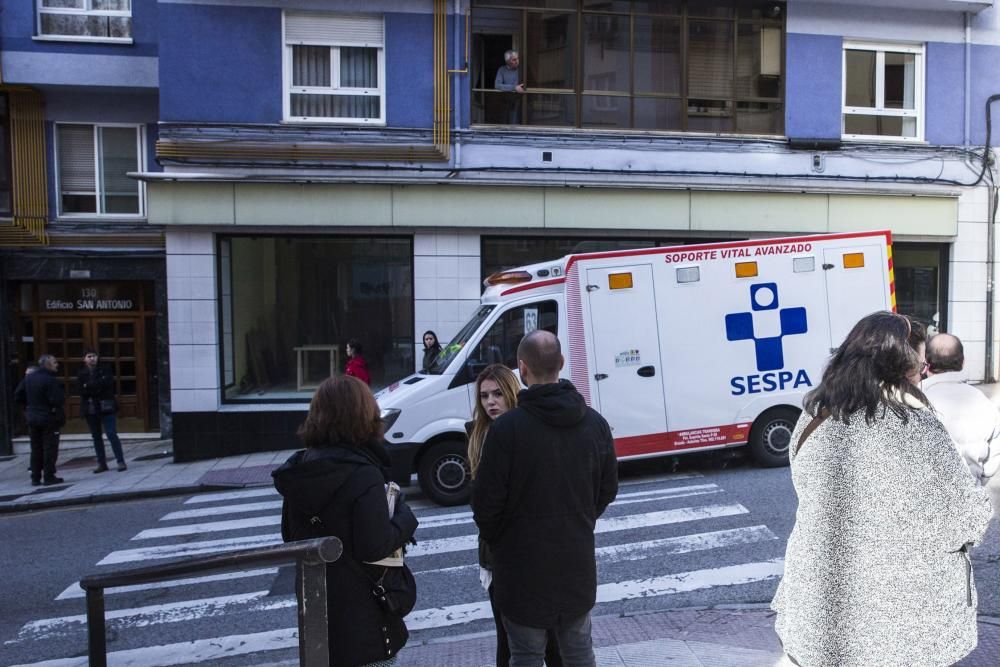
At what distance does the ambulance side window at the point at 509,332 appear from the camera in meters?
8.60

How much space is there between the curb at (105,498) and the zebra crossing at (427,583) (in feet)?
7.22

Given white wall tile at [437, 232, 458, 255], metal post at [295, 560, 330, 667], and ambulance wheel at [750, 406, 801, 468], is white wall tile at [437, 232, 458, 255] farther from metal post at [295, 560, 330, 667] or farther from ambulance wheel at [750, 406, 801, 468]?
metal post at [295, 560, 330, 667]

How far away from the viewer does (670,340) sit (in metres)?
8.86

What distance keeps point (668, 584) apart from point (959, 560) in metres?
3.54

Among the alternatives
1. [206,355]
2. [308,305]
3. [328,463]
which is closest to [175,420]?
[206,355]

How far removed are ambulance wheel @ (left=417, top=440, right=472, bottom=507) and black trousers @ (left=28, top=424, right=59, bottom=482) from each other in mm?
6037

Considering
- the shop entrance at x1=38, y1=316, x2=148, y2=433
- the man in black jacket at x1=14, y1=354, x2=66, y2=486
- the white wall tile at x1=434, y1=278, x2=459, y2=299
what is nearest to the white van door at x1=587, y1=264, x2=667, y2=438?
the white wall tile at x1=434, y1=278, x2=459, y2=299

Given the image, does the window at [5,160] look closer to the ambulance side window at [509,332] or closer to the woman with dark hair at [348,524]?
the ambulance side window at [509,332]

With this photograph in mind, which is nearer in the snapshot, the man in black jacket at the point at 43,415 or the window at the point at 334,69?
the man in black jacket at the point at 43,415

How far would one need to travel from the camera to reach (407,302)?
13.2 m

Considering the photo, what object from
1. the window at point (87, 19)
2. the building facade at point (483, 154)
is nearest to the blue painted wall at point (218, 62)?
the building facade at point (483, 154)

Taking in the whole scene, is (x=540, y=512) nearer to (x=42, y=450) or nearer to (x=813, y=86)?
(x=42, y=450)

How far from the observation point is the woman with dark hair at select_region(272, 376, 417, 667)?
292cm

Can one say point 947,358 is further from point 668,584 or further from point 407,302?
point 407,302
